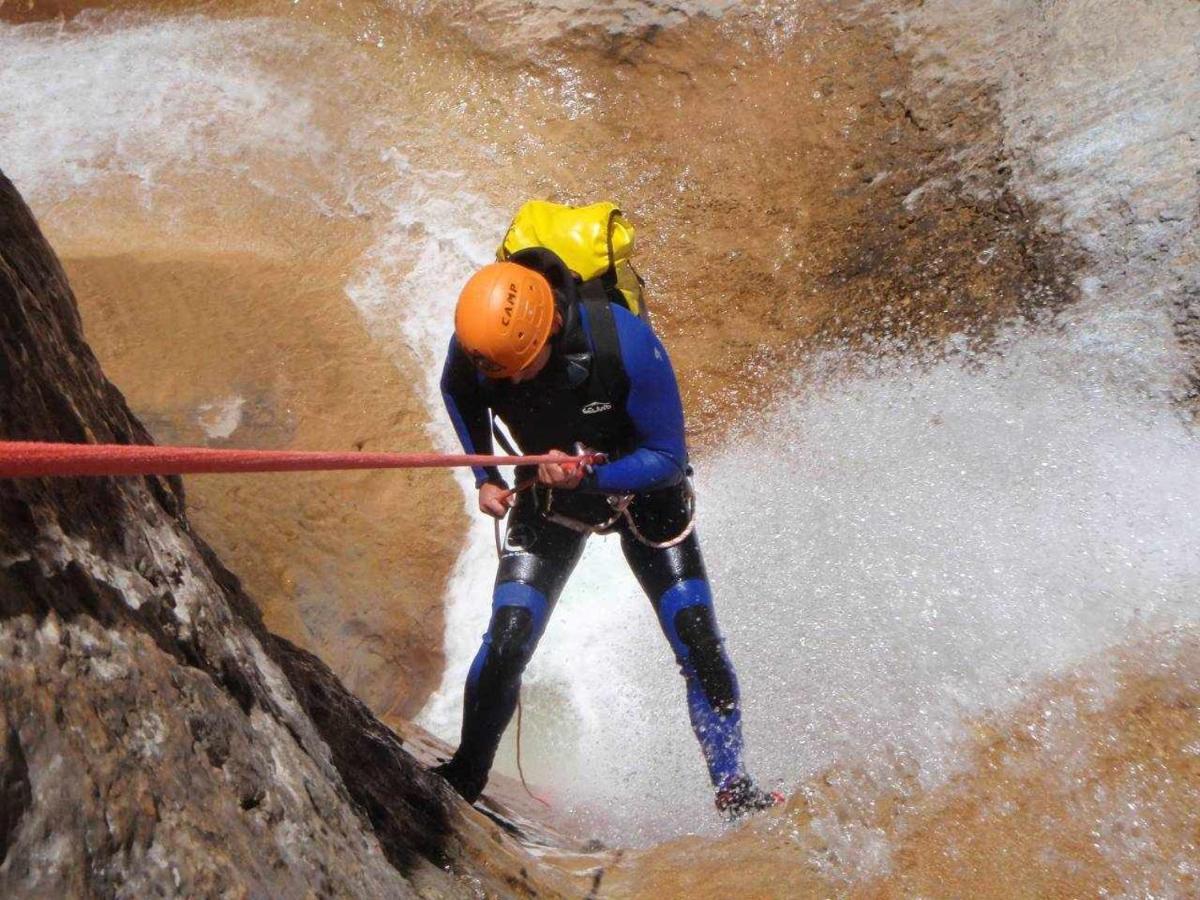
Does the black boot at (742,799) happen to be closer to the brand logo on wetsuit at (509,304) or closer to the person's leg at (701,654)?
the person's leg at (701,654)

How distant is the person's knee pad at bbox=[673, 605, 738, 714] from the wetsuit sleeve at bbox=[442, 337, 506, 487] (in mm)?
998

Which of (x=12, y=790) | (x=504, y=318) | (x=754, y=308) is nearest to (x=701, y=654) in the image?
(x=504, y=318)

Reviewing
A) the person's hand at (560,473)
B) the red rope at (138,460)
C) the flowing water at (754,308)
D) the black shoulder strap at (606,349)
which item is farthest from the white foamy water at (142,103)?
the red rope at (138,460)

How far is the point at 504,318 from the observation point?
10.9 ft

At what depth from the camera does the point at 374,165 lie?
334 inches

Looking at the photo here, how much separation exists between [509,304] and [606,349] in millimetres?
432

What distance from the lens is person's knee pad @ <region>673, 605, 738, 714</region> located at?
4105 mm

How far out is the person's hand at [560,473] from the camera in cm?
359

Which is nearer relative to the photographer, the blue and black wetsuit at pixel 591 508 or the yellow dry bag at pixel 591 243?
the blue and black wetsuit at pixel 591 508

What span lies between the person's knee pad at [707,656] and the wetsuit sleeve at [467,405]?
1.00 m

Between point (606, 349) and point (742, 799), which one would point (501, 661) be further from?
point (606, 349)

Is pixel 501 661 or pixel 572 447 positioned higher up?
pixel 572 447

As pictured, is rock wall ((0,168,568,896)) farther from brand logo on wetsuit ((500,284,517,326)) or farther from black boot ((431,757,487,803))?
brand logo on wetsuit ((500,284,517,326))

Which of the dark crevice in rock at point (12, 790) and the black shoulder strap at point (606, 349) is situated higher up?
the dark crevice in rock at point (12, 790)
